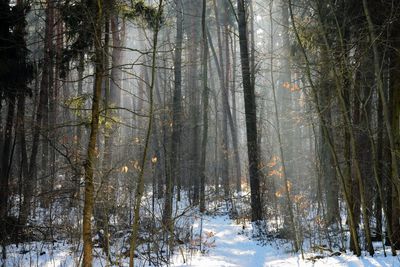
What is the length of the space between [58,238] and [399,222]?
724 cm

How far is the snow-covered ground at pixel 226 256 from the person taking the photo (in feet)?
21.0

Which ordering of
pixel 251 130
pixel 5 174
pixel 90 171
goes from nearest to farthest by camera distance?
pixel 90 171, pixel 5 174, pixel 251 130

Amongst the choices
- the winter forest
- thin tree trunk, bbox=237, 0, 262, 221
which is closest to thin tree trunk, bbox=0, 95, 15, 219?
the winter forest

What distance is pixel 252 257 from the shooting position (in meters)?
8.34

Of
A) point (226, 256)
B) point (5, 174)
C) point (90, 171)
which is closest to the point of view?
point (90, 171)

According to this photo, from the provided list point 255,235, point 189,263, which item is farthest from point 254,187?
point 189,263

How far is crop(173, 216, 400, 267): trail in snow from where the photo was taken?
622 cm

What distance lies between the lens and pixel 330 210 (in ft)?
34.7

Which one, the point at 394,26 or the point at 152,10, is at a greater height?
the point at 152,10

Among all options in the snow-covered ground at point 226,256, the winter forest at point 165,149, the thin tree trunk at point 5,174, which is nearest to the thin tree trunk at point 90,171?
the winter forest at point 165,149

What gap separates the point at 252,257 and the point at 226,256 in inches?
22.3

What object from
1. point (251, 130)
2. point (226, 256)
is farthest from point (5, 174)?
point (251, 130)

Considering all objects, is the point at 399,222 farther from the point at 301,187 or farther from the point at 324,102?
A: the point at 301,187

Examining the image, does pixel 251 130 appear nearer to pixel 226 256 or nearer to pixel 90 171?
pixel 226 256
